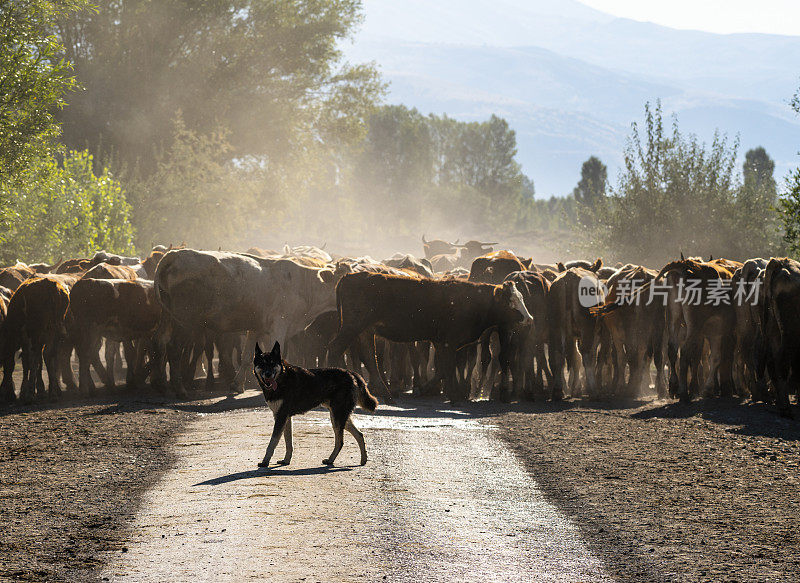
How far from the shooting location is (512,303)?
17250mm

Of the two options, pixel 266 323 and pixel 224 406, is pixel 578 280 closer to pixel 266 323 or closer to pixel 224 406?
pixel 266 323

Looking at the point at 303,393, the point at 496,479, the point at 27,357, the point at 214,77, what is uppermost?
the point at 214,77

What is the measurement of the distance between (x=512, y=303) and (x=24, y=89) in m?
14.5

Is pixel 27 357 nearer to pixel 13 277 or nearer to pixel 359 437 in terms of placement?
pixel 13 277

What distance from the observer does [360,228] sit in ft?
347

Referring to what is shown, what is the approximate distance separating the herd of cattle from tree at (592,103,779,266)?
2848 centimetres

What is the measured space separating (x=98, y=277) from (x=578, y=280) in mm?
9737

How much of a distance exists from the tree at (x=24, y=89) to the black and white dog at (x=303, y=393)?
16.6 meters

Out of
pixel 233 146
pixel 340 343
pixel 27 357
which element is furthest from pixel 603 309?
pixel 233 146

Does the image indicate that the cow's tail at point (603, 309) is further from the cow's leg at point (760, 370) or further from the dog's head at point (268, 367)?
the dog's head at point (268, 367)

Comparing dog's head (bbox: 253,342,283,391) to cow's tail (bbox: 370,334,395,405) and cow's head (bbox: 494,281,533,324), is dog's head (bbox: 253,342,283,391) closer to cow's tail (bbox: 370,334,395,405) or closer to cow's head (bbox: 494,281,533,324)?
cow's tail (bbox: 370,334,395,405)

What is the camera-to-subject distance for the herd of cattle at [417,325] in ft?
55.7

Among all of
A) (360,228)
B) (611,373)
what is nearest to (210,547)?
(611,373)

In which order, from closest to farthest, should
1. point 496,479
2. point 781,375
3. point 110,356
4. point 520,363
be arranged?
point 496,479, point 781,375, point 520,363, point 110,356
